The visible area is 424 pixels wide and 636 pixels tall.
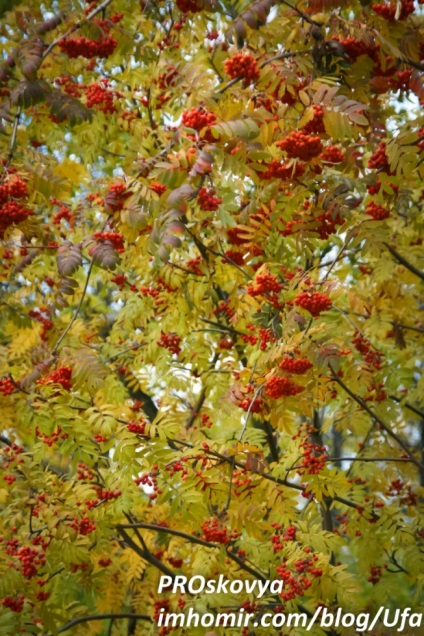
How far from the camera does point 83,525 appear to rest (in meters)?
4.07

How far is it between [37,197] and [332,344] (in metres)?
2.09

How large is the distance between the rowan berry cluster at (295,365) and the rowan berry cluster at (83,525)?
1.37 metres

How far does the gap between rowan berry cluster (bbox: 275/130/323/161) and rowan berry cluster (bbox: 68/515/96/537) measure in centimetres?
219

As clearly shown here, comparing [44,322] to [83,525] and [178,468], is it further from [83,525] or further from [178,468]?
[178,468]

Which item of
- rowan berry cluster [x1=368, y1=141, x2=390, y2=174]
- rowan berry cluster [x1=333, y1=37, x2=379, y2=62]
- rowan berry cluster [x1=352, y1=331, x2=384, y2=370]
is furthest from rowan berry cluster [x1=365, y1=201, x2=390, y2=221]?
rowan berry cluster [x1=333, y1=37, x2=379, y2=62]

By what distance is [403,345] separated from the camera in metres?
6.19

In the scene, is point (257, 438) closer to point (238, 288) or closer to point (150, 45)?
point (238, 288)

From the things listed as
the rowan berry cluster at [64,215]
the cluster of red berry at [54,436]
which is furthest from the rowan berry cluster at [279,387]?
the rowan berry cluster at [64,215]

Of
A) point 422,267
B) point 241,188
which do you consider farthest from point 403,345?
point 241,188

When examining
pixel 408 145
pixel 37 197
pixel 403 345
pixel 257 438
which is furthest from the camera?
pixel 403 345

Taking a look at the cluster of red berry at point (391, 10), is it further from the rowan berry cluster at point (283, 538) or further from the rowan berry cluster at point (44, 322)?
the rowan berry cluster at point (44, 322)

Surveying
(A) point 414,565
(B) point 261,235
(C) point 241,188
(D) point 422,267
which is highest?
(D) point 422,267

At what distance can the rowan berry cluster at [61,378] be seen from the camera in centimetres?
395

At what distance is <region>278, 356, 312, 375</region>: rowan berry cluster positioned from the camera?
3.65m
